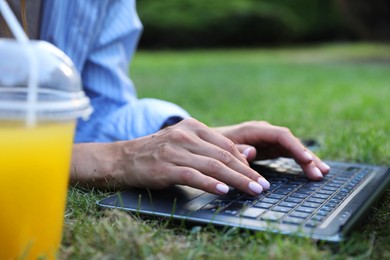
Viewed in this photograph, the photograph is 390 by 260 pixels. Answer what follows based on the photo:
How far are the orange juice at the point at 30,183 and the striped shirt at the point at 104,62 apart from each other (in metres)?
0.92

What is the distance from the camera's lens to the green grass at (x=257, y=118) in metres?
0.94

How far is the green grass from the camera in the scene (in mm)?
942

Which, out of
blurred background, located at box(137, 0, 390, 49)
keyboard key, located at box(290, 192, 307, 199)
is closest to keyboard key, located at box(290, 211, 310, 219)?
keyboard key, located at box(290, 192, 307, 199)

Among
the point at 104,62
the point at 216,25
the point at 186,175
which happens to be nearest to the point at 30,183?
the point at 186,175

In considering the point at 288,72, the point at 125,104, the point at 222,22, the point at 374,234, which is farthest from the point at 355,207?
the point at 222,22

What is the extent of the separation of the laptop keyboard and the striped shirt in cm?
48

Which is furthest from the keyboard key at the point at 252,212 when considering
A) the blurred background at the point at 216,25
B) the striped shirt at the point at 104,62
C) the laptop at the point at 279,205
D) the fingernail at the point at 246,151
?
the blurred background at the point at 216,25

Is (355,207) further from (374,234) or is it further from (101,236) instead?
(101,236)

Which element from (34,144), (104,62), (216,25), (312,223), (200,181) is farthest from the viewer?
(216,25)

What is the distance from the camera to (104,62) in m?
1.91

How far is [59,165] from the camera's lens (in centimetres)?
82

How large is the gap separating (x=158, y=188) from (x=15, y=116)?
49 cm

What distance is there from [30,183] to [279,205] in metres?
0.51

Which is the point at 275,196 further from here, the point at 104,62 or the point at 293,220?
the point at 104,62
